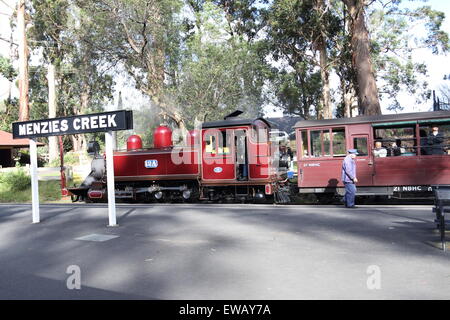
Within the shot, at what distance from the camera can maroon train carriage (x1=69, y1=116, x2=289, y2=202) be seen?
13.9 meters

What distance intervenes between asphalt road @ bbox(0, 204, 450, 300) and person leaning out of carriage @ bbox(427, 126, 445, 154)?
2990 mm

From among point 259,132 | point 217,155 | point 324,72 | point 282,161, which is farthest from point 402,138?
point 324,72

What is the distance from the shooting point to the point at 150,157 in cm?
1566

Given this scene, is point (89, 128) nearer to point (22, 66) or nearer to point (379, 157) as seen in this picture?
point (379, 157)

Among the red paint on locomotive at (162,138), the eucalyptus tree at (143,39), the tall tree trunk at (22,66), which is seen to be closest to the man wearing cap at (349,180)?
the red paint on locomotive at (162,138)

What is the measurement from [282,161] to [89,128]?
760 cm

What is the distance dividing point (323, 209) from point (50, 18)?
32.7 meters

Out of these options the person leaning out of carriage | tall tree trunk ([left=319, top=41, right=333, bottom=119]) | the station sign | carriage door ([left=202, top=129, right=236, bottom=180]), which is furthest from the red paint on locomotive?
tall tree trunk ([left=319, top=41, right=333, bottom=119])

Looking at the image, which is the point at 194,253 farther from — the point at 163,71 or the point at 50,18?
the point at 50,18

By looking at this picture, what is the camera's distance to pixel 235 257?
6.52 m

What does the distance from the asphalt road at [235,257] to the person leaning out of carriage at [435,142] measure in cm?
299

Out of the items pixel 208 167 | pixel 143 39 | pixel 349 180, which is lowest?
pixel 349 180

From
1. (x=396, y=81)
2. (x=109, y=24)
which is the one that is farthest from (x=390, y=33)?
(x=109, y=24)

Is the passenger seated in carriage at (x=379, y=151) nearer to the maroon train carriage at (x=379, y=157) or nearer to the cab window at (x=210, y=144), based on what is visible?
the maroon train carriage at (x=379, y=157)
